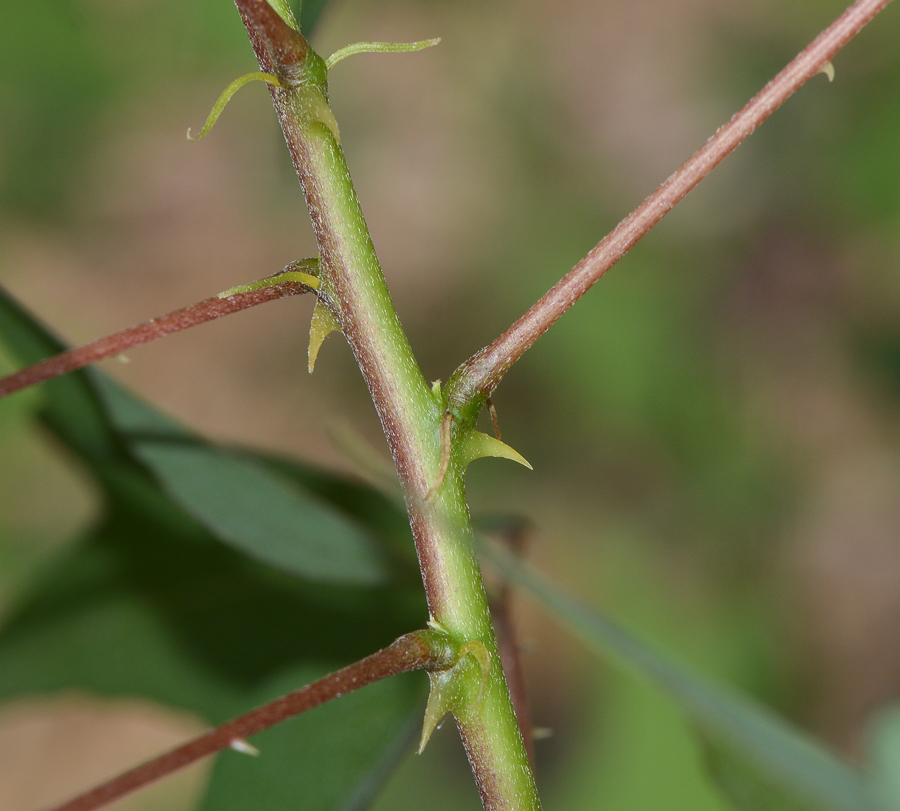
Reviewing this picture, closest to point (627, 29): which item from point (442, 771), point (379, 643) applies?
point (442, 771)

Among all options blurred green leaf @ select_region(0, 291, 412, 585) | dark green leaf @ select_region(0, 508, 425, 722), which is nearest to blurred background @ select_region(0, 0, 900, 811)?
dark green leaf @ select_region(0, 508, 425, 722)

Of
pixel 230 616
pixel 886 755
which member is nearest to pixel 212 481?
pixel 230 616

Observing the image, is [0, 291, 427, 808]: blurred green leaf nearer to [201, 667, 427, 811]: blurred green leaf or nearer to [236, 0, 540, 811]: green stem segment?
[201, 667, 427, 811]: blurred green leaf

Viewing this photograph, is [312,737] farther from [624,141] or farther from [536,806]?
[624,141]

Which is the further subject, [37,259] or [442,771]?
[37,259]

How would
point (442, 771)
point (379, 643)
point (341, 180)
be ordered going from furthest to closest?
1. point (442, 771)
2. point (379, 643)
3. point (341, 180)

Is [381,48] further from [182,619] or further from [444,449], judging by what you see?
[182,619]
